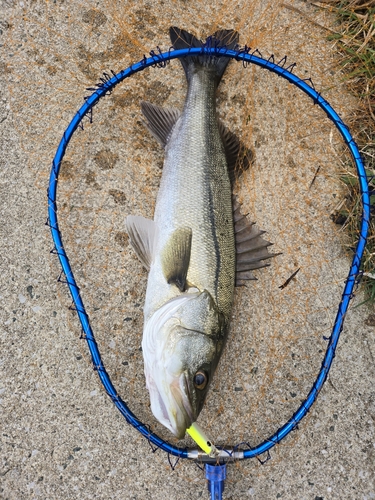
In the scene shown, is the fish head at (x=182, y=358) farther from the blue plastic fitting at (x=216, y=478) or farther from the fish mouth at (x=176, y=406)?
the blue plastic fitting at (x=216, y=478)

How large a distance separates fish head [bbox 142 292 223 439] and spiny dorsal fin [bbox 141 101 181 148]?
1.15m

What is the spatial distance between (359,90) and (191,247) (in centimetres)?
192

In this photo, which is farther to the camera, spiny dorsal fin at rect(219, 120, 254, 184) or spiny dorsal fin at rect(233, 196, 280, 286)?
spiny dorsal fin at rect(219, 120, 254, 184)

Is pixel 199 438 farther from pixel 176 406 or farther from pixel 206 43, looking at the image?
pixel 206 43

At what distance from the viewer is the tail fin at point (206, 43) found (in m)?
2.71

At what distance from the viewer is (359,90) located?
3.07 meters

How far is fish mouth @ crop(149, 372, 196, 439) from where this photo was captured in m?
1.99

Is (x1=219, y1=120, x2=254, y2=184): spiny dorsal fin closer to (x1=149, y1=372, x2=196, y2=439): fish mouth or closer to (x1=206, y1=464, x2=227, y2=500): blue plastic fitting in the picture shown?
(x1=149, y1=372, x2=196, y2=439): fish mouth

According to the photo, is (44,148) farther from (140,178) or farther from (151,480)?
(151,480)

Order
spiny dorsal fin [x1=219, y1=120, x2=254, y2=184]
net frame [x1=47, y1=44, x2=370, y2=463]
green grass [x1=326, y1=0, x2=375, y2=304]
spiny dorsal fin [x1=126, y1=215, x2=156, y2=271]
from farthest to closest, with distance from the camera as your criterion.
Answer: green grass [x1=326, y1=0, x2=375, y2=304] < spiny dorsal fin [x1=219, y1=120, x2=254, y2=184] < spiny dorsal fin [x1=126, y1=215, x2=156, y2=271] < net frame [x1=47, y1=44, x2=370, y2=463]

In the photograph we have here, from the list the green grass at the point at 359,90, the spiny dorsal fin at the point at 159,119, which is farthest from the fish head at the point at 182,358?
the green grass at the point at 359,90

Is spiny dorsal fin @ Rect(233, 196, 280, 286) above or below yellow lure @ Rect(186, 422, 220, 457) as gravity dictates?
above

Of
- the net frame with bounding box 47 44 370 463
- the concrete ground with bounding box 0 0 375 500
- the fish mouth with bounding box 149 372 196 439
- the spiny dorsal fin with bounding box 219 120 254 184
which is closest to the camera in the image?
the fish mouth with bounding box 149 372 196 439

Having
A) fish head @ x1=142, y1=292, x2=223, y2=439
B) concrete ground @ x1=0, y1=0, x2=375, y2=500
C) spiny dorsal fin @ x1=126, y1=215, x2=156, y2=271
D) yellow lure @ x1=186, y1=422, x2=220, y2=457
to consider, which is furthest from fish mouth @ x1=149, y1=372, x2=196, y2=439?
spiny dorsal fin @ x1=126, y1=215, x2=156, y2=271
